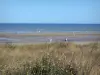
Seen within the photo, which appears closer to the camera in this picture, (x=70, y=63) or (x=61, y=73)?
(x=61, y=73)

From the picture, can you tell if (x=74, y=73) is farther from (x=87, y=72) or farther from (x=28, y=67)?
(x=28, y=67)

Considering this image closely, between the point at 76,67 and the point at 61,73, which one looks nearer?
the point at 61,73

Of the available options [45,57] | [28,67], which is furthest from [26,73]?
[45,57]

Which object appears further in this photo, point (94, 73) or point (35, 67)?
point (94, 73)

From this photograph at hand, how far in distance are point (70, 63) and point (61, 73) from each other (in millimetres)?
738

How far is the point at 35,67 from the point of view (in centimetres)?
704

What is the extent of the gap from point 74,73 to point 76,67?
17 cm

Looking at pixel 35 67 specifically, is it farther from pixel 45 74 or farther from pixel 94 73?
pixel 94 73

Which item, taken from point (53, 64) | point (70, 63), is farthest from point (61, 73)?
point (70, 63)

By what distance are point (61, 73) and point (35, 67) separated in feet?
2.14

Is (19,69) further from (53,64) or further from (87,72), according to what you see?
(87,72)

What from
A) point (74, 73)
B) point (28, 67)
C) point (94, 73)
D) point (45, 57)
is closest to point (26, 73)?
point (28, 67)

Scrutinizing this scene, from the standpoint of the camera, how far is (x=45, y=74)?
676 cm

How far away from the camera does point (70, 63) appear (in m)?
7.42
